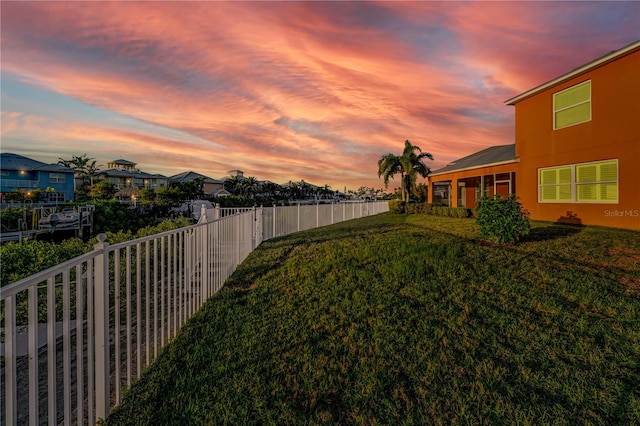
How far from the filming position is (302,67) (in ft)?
36.3

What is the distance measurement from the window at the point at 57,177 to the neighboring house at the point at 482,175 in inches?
1863

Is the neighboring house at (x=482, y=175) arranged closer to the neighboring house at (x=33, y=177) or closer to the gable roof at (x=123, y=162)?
the neighboring house at (x=33, y=177)

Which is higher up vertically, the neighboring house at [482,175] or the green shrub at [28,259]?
the neighboring house at [482,175]

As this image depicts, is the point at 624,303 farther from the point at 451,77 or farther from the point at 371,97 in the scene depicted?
the point at 371,97

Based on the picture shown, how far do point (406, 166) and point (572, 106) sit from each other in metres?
15.7

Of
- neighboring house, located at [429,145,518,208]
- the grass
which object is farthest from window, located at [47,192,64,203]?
the grass

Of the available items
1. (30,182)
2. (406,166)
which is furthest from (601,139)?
(30,182)

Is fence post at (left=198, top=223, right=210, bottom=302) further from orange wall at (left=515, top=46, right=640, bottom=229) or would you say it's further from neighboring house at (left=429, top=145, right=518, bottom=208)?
orange wall at (left=515, top=46, right=640, bottom=229)

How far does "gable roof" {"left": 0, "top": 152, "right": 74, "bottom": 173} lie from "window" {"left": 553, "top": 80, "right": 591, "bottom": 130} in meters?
52.0

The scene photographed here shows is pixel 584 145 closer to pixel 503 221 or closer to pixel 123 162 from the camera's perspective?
pixel 503 221

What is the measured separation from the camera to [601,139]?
33.8ft

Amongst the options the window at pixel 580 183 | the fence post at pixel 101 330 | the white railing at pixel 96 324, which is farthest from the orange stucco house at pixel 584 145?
the fence post at pixel 101 330

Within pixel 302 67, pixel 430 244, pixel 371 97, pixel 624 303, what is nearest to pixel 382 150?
pixel 371 97

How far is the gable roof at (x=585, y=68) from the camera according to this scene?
9.24 meters
